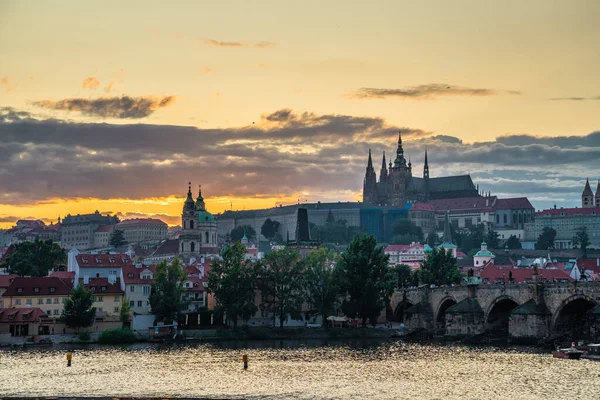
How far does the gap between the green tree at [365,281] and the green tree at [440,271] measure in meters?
16.2

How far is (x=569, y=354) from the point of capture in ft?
249

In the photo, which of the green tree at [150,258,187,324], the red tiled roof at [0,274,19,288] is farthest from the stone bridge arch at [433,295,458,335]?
the red tiled roof at [0,274,19,288]

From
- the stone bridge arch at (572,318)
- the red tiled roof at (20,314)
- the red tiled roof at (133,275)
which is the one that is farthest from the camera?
the red tiled roof at (133,275)

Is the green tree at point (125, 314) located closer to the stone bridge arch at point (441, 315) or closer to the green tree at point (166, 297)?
the green tree at point (166, 297)

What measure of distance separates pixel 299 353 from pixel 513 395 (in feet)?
100.0

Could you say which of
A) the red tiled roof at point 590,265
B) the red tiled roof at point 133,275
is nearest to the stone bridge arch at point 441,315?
the red tiled roof at point 133,275

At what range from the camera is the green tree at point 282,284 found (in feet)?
361

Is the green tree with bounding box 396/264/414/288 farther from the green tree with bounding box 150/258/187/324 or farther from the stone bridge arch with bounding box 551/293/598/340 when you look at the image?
the stone bridge arch with bounding box 551/293/598/340

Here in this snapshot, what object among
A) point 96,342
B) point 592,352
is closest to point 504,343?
point 592,352

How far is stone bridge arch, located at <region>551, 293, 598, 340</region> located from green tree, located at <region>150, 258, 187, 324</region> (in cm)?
4086

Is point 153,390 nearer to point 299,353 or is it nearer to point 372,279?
point 299,353

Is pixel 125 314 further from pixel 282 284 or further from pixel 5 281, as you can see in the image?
pixel 282 284

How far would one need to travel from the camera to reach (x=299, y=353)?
286ft

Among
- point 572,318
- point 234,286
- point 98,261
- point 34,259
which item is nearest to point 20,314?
point 234,286
